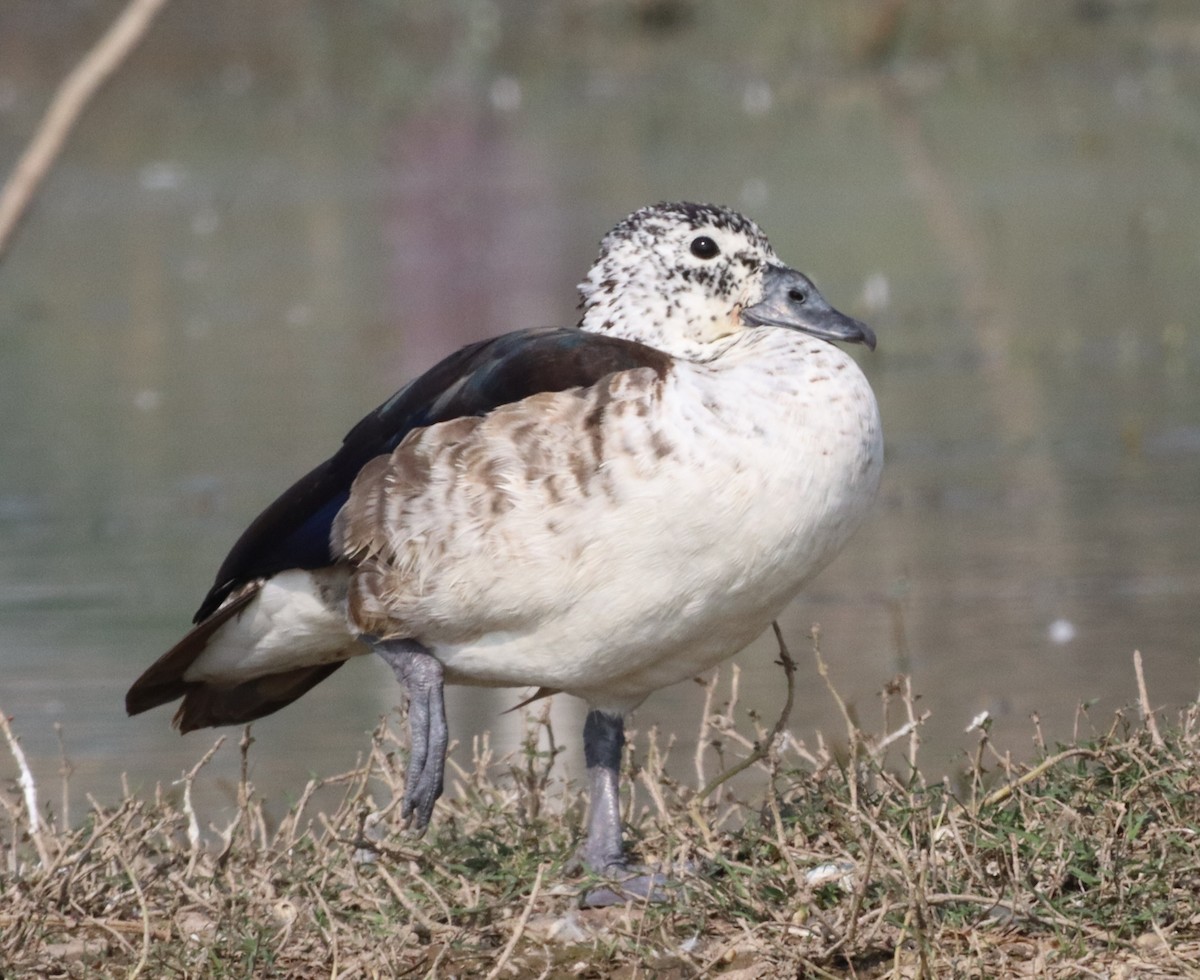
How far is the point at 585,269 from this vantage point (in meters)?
14.7

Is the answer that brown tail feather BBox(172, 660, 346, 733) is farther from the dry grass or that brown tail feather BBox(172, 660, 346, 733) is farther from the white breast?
the white breast

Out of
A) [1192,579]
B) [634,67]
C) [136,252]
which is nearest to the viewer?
[1192,579]

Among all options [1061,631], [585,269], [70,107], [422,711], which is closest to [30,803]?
[422,711]

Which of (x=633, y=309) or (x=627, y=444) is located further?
(x=633, y=309)

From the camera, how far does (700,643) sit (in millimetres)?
4590

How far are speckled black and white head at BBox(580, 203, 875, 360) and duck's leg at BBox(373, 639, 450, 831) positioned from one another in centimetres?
74

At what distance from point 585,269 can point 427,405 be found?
10.0m

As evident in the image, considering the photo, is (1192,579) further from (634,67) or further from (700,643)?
(634,67)

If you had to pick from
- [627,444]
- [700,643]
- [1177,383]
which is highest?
[627,444]

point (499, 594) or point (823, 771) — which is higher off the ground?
A: point (499, 594)

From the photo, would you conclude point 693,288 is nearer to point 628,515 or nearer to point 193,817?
point 628,515

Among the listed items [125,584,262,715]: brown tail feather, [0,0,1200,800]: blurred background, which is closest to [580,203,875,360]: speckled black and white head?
[125,584,262,715]: brown tail feather

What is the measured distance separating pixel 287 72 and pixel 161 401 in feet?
56.9

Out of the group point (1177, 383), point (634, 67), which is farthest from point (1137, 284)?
point (634, 67)
